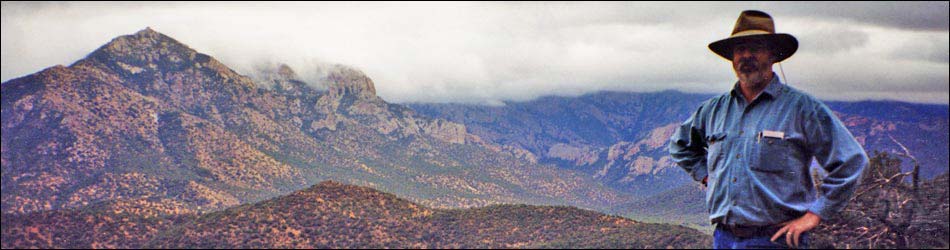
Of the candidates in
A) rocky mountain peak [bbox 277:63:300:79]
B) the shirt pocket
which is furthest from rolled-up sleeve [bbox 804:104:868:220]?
rocky mountain peak [bbox 277:63:300:79]

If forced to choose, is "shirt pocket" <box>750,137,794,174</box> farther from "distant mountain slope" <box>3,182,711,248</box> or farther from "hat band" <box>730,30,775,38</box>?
"distant mountain slope" <box>3,182,711,248</box>

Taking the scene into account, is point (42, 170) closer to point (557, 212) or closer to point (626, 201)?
point (557, 212)

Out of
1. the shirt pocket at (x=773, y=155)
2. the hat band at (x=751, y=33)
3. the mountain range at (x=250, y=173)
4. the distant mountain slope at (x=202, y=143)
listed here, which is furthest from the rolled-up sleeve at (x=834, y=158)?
the distant mountain slope at (x=202, y=143)

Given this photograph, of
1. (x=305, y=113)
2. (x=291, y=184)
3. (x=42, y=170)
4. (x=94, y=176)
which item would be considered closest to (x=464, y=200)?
(x=291, y=184)

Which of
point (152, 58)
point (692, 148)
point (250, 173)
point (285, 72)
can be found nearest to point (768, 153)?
point (692, 148)

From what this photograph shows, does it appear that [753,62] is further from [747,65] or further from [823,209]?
[823,209]

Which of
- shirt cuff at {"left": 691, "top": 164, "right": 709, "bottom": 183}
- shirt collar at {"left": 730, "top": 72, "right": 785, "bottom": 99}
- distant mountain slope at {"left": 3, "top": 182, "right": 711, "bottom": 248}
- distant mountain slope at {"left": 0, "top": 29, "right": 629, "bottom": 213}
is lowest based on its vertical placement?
distant mountain slope at {"left": 0, "top": 29, "right": 629, "bottom": 213}
